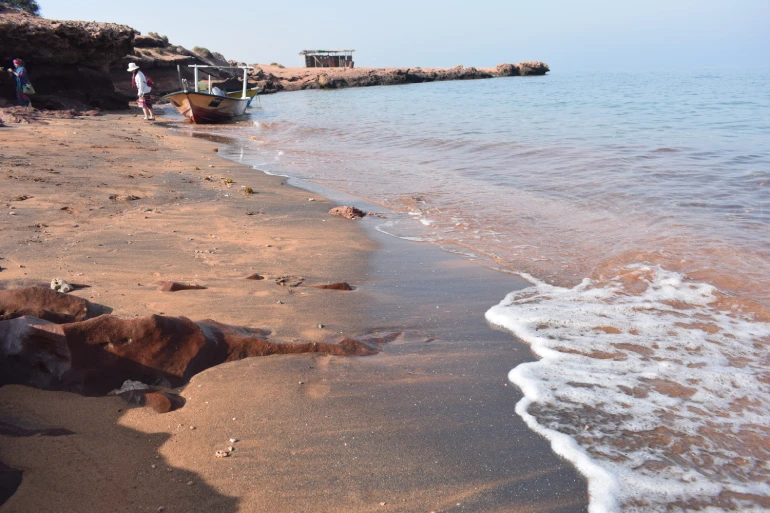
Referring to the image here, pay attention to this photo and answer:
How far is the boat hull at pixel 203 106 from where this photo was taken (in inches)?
752

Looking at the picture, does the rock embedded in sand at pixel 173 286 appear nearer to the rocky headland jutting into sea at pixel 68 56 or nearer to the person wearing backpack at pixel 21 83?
the person wearing backpack at pixel 21 83

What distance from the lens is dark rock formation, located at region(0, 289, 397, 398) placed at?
2.48 metres

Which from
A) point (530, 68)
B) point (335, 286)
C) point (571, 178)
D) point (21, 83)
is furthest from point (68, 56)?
point (530, 68)

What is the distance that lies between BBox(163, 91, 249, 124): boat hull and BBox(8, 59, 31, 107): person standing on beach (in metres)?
4.18

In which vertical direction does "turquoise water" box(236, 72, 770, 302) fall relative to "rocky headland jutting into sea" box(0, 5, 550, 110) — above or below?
below

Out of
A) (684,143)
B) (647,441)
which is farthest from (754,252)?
(684,143)

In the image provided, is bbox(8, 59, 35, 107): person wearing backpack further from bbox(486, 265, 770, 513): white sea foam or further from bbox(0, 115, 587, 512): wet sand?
bbox(486, 265, 770, 513): white sea foam

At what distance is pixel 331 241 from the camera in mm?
5844

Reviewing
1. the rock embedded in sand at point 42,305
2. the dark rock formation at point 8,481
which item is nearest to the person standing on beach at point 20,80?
the rock embedded in sand at point 42,305

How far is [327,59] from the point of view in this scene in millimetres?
70500

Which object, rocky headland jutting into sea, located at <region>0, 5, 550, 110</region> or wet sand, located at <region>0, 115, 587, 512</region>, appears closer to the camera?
wet sand, located at <region>0, 115, 587, 512</region>

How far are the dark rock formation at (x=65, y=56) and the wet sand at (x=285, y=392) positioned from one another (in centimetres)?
1453

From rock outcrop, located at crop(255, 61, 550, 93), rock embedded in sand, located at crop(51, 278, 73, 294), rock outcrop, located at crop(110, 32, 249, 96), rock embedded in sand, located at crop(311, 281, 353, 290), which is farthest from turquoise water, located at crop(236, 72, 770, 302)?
rock outcrop, located at crop(255, 61, 550, 93)

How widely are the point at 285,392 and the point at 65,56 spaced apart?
2052 centimetres
